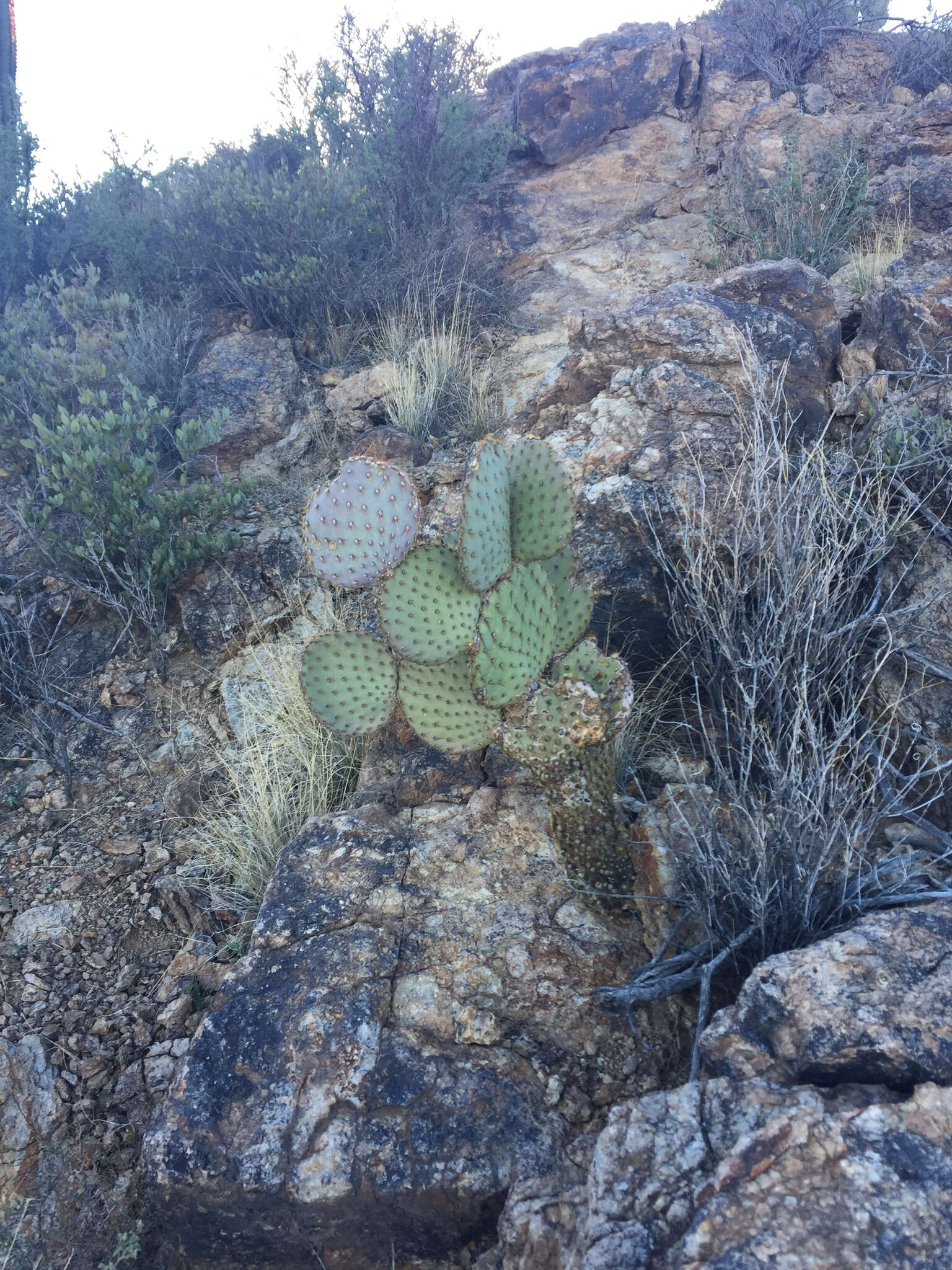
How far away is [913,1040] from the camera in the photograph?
5.39 feet

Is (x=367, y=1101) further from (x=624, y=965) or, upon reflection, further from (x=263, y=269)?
(x=263, y=269)

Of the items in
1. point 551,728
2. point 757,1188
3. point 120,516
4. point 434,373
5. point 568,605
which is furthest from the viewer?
point 434,373

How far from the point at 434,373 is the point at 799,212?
116 inches

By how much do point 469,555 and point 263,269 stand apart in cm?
473

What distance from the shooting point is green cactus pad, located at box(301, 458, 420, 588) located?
2.51 meters

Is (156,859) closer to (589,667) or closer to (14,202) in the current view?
(589,667)

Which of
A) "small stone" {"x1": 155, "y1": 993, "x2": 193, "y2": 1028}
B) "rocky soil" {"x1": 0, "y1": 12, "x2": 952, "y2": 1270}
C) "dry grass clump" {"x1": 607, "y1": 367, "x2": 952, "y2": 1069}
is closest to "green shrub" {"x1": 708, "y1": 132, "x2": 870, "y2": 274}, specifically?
"rocky soil" {"x1": 0, "y1": 12, "x2": 952, "y2": 1270}

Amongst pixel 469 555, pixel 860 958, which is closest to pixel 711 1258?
pixel 860 958

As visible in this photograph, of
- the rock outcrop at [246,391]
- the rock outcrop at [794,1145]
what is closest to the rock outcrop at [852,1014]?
A: the rock outcrop at [794,1145]

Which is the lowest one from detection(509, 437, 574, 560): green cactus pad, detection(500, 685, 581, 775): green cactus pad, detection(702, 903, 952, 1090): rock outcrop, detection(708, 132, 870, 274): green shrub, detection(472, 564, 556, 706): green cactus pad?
detection(702, 903, 952, 1090): rock outcrop

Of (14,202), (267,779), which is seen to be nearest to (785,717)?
(267,779)

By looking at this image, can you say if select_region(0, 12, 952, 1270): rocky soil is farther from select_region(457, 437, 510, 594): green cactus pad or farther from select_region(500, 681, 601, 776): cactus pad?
select_region(457, 437, 510, 594): green cactus pad

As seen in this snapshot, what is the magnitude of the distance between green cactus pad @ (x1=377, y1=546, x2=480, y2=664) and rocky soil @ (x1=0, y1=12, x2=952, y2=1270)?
2.16 ft

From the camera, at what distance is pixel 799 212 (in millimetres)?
5863
